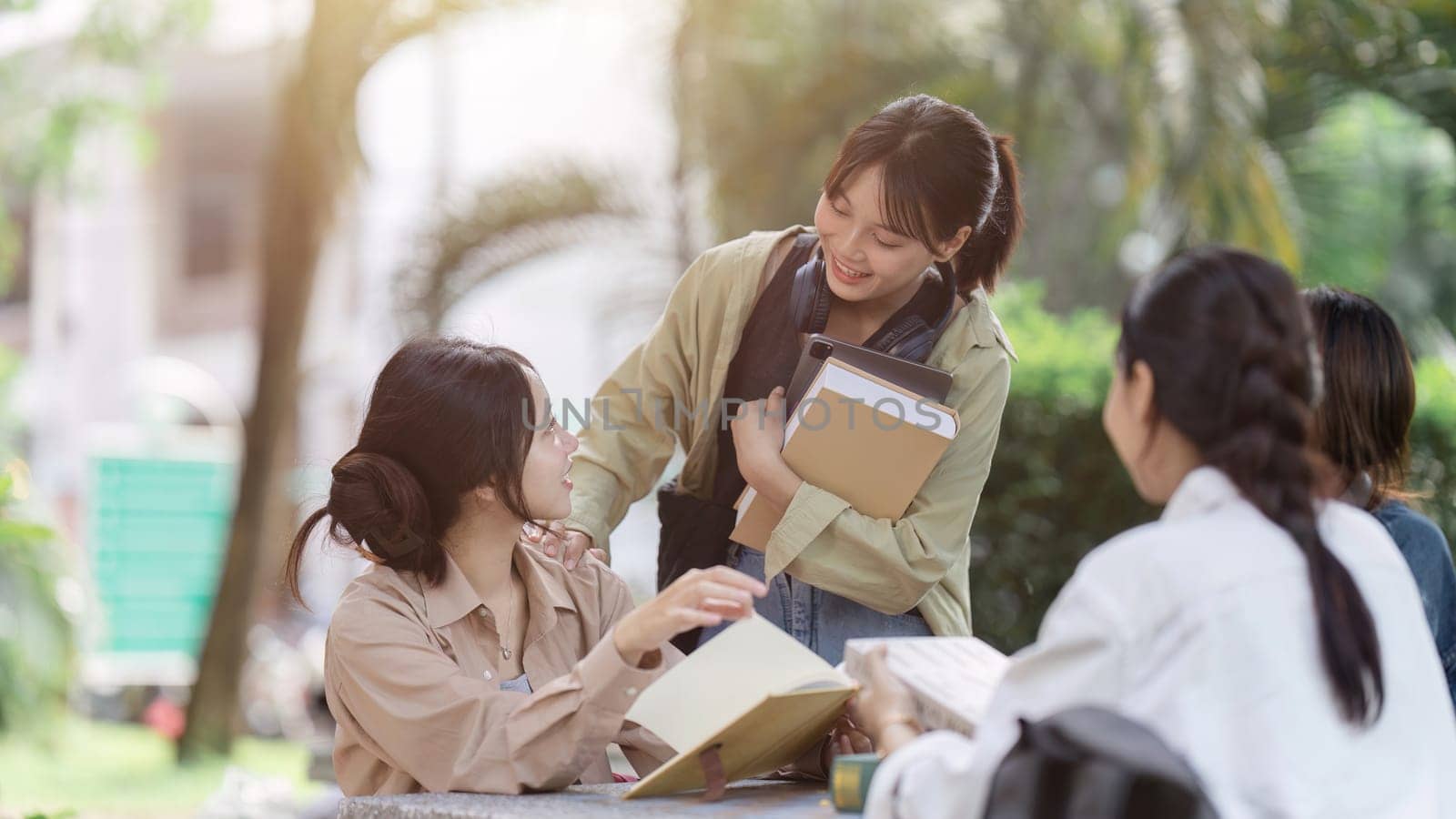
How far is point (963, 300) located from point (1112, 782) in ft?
5.01

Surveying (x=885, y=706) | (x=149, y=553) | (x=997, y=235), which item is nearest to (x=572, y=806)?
(x=885, y=706)

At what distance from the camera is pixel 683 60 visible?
8.20 m

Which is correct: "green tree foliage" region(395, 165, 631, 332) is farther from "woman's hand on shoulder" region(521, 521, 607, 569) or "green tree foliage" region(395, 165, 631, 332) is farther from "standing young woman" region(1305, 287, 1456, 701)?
"standing young woman" region(1305, 287, 1456, 701)

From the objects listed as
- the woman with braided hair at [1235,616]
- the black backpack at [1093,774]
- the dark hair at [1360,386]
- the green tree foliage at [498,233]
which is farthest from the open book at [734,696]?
the green tree foliage at [498,233]

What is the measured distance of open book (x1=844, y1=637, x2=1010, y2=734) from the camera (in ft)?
6.43

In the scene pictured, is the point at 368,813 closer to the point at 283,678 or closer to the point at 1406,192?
the point at 283,678

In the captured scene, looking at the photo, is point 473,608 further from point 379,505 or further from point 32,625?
point 32,625

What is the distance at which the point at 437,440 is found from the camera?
8.52ft

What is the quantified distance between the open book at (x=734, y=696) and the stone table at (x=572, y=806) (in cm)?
4

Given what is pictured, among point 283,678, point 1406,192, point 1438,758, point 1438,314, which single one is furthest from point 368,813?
point 1406,192

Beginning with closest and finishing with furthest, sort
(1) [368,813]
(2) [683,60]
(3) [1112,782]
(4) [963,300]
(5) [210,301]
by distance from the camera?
(3) [1112,782], (1) [368,813], (4) [963,300], (2) [683,60], (5) [210,301]

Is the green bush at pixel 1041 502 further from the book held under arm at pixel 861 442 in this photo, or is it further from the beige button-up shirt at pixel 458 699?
the beige button-up shirt at pixel 458 699

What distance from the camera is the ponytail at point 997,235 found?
292cm

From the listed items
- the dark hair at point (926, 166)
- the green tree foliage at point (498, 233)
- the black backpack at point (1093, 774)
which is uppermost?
the dark hair at point (926, 166)
